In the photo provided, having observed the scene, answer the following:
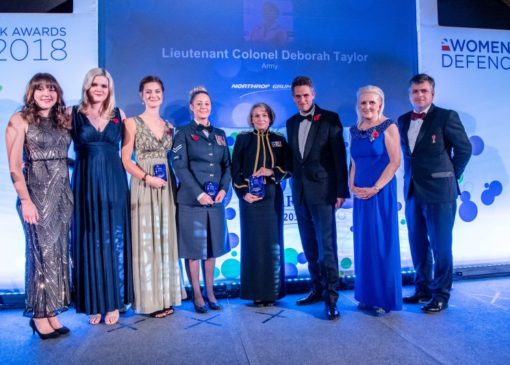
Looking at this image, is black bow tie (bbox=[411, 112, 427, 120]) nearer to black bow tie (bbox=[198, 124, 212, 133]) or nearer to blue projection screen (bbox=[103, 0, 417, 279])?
Answer: blue projection screen (bbox=[103, 0, 417, 279])

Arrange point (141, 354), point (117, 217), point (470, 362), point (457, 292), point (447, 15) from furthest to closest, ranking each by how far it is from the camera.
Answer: point (447, 15)
point (457, 292)
point (117, 217)
point (141, 354)
point (470, 362)

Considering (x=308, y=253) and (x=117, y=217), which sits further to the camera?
(x=308, y=253)

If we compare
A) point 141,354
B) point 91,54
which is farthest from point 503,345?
point 91,54

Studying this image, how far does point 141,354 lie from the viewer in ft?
7.97

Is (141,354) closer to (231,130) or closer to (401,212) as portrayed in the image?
(231,130)

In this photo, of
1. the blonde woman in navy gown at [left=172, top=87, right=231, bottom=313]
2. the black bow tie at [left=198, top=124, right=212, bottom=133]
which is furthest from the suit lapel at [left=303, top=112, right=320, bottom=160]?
the black bow tie at [left=198, top=124, right=212, bottom=133]

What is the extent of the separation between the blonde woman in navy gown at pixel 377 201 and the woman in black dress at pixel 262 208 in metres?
0.61

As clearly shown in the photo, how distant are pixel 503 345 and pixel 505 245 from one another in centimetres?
223

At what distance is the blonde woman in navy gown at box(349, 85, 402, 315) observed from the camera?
2967mm

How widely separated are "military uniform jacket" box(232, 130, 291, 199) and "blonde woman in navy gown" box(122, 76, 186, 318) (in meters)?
0.55

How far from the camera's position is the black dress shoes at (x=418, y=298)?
3346mm

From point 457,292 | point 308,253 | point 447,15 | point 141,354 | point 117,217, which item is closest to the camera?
point 141,354

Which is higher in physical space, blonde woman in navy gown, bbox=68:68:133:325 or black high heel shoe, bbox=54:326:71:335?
blonde woman in navy gown, bbox=68:68:133:325

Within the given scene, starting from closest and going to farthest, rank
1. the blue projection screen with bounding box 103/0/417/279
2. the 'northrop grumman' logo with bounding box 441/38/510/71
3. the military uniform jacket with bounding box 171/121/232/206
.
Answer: the military uniform jacket with bounding box 171/121/232/206
the blue projection screen with bounding box 103/0/417/279
the 'northrop grumman' logo with bounding box 441/38/510/71
